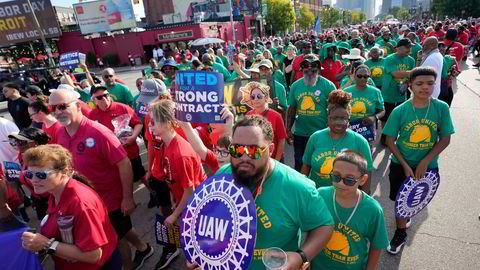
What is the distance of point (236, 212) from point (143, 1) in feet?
248

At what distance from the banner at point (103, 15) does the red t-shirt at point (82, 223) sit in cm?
3899

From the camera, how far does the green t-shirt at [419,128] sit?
9.75ft

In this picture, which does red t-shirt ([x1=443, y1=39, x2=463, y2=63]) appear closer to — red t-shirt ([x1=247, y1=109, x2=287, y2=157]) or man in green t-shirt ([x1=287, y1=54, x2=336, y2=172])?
man in green t-shirt ([x1=287, y1=54, x2=336, y2=172])

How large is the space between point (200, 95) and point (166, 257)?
2031 mm

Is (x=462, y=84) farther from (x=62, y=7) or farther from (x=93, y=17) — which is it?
(x=62, y=7)

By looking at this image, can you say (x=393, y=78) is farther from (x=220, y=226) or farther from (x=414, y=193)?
(x=220, y=226)

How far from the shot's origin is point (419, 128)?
3021 millimetres

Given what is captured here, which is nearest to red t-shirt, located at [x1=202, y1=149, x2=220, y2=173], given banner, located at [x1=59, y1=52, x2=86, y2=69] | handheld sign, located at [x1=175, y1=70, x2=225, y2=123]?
handheld sign, located at [x1=175, y1=70, x2=225, y2=123]

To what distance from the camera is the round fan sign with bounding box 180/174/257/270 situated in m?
1.67

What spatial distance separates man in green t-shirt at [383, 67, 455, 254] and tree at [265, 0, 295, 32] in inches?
2327

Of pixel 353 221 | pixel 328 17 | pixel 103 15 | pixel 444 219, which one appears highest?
pixel 103 15

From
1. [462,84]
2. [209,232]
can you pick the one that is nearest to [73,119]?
[209,232]

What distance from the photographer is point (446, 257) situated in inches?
125

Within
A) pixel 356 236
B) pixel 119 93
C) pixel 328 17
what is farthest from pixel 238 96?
pixel 328 17
